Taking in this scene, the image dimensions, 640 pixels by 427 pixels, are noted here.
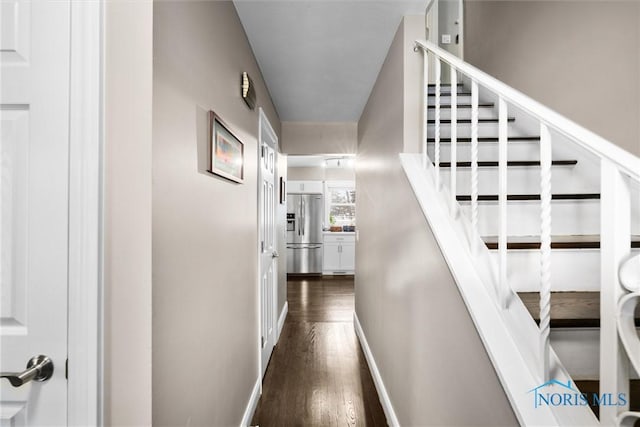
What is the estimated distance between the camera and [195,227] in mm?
1272

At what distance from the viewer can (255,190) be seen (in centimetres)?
239

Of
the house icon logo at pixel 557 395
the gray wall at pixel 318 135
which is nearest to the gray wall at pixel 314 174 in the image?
the gray wall at pixel 318 135

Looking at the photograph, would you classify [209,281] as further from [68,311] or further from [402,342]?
[402,342]

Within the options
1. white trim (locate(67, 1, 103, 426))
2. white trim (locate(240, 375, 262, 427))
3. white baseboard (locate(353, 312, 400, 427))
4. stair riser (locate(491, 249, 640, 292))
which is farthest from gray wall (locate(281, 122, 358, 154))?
white trim (locate(67, 1, 103, 426))

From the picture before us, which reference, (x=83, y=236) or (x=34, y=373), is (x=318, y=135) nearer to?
(x=83, y=236)

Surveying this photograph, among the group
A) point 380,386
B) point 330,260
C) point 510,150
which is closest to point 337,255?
point 330,260

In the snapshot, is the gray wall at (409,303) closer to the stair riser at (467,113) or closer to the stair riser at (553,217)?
the stair riser at (553,217)

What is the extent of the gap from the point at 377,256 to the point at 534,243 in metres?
1.48

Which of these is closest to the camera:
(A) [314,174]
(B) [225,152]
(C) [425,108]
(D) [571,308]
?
(D) [571,308]

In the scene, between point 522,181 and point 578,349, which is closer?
point 578,349

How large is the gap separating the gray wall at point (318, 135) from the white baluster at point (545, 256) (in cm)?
341

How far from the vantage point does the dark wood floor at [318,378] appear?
7.23ft

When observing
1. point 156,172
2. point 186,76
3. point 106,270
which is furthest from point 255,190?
point 106,270

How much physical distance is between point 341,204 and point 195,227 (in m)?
6.37
